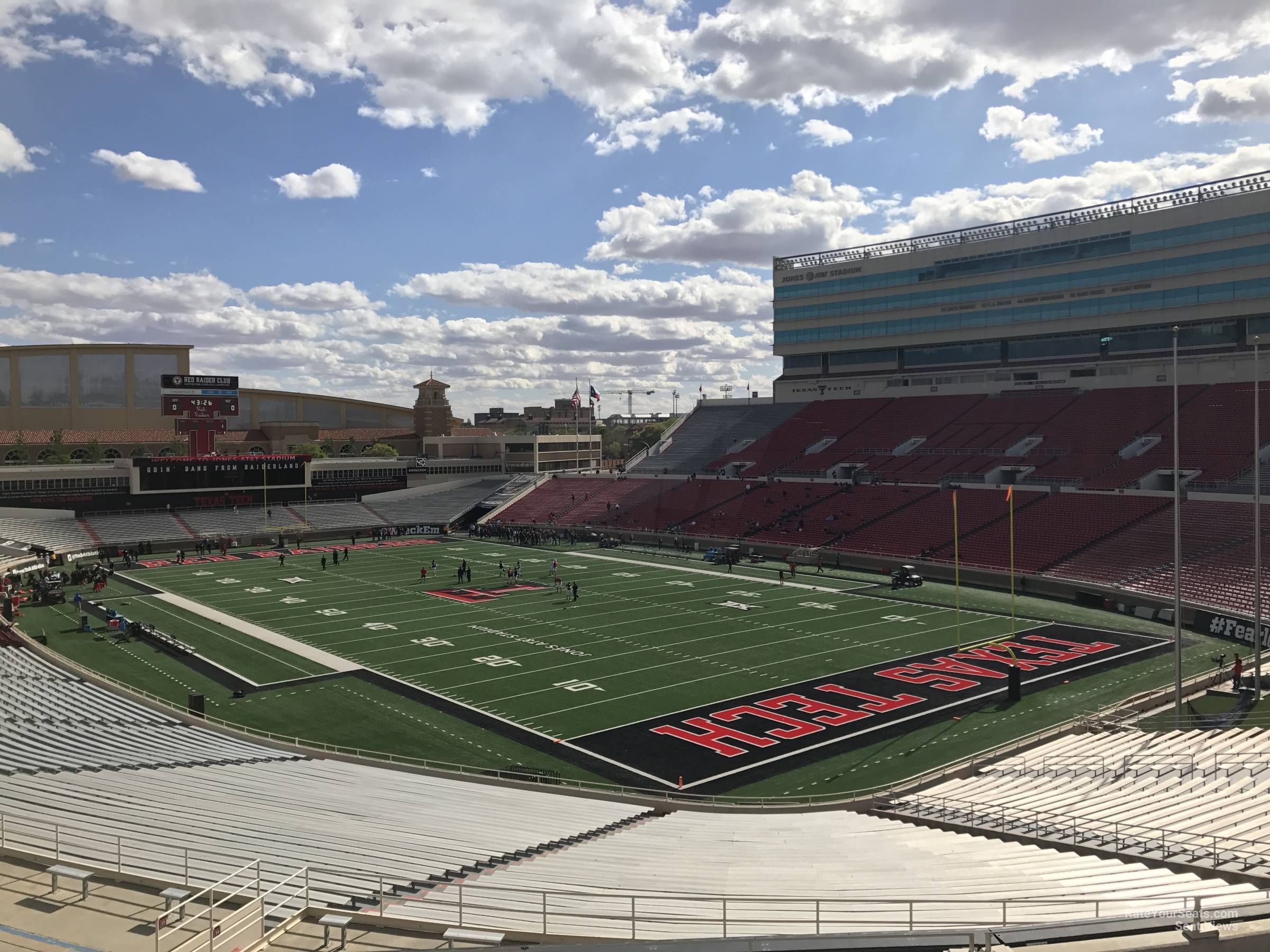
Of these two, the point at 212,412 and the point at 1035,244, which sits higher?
the point at 1035,244

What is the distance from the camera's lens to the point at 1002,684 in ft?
84.6

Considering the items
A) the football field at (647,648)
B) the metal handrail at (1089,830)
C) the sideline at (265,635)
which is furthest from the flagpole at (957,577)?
the sideline at (265,635)

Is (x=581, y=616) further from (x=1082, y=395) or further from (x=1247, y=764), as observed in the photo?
(x=1082, y=395)

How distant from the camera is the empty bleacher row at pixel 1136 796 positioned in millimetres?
11531

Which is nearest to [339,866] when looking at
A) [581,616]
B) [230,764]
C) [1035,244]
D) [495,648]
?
[230,764]

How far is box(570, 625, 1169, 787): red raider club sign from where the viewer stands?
20688 millimetres

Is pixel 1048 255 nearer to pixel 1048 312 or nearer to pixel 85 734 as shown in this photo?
pixel 1048 312

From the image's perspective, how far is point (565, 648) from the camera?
30453mm

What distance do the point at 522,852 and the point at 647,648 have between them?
60.2ft

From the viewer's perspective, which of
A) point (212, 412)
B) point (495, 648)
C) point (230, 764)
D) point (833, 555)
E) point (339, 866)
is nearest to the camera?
point (339, 866)

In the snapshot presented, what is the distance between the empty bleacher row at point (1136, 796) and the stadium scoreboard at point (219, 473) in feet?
192

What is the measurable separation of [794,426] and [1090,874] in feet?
201

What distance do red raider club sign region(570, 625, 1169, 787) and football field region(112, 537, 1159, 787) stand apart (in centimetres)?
7

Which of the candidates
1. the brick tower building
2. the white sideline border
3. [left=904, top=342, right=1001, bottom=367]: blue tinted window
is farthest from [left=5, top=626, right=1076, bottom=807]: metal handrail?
the brick tower building
